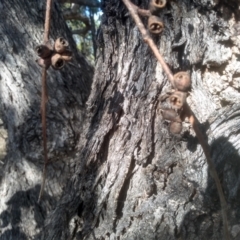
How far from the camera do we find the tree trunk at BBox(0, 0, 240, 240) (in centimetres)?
133

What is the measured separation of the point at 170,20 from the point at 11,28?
0.81 m

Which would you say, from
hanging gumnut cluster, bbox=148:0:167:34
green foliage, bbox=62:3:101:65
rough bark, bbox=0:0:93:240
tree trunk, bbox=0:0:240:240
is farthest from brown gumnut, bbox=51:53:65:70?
green foliage, bbox=62:3:101:65

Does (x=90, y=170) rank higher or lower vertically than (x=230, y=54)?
lower

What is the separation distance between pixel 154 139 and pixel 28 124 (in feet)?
2.05

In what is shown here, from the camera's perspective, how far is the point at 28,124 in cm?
187

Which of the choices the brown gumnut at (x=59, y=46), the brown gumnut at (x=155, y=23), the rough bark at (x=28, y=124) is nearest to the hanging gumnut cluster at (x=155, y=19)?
the brown gumnut at (x=155, y=23)

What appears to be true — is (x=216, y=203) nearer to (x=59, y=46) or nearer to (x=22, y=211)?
(x=59, y=46)

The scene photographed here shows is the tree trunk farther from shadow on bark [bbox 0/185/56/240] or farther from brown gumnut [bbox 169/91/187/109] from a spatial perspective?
brown gumnut [bbox 169/91/187/109]

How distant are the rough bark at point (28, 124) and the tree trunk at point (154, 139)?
1.09 feet

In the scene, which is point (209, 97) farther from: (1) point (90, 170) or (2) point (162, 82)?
(1) point (90, 170)

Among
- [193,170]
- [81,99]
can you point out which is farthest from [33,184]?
[193,170]

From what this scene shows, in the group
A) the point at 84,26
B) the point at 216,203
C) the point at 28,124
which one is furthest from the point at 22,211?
the point at 84,26

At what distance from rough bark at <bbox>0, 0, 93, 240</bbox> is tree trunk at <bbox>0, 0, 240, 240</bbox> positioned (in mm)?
334

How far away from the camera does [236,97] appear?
4.78 feet
